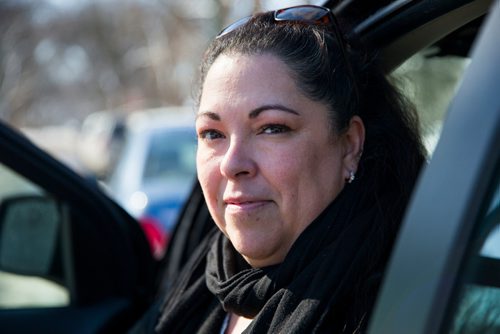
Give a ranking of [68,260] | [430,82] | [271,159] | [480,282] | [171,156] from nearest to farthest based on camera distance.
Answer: [480,282]
[271,159]
[68,260]
[430,82]
[171,156]

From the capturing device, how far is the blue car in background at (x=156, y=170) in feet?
21.7

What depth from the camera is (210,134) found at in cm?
197

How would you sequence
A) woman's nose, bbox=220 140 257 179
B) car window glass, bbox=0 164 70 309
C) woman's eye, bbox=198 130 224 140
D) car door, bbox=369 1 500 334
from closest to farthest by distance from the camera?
1. car door, bbox=369 1 500 334
2. woman's nose, bbox=220 140 257 179
3. woman's eye, bbox=198 130 224 140
4. car window glass, bbox=0 164 70 309

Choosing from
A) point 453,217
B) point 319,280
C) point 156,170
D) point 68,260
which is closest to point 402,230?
point 453,217

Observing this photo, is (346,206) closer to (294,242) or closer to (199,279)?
(294,242)

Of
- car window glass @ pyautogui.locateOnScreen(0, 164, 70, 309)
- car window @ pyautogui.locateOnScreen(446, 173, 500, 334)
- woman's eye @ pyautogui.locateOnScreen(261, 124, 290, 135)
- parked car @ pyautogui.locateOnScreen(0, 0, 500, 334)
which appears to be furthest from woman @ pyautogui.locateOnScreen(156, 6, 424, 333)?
car window glass @ pyautogui.locateOnScreen(0, 164, 70, 309)

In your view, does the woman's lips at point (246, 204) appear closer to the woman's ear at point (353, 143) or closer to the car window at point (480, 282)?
the woman's ear at point (353, 143)

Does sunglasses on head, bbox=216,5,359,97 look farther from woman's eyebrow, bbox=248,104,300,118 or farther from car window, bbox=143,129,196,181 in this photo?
car window, bbox=143,129,196,181

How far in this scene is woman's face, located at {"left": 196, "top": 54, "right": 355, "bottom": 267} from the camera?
6.02 feet

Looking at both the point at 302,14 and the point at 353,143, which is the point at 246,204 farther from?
the point at 302,14

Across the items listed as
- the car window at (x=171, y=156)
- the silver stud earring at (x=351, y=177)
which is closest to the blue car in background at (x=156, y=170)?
the car window at (x=171, y=156)

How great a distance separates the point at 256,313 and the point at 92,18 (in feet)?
140

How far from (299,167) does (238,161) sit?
14 cm

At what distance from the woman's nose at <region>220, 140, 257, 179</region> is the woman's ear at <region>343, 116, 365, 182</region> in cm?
24
